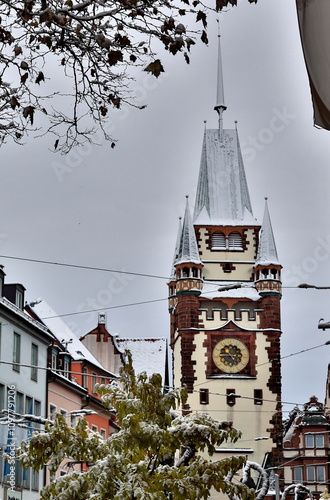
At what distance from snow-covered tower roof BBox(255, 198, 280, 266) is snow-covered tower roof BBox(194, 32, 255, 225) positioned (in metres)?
1.55

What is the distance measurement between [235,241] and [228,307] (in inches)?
201

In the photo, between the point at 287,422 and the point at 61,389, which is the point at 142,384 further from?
the point at 287,422

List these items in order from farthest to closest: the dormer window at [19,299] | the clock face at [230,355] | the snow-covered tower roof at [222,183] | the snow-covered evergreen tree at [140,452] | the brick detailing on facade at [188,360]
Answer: the snow-covered tower roof at [222,183] < the clock face at [230,355] < the brick detailing on facade at [188,360] < the dormer window at [19,299] < the snow-covered evergreen tree at [140,452]

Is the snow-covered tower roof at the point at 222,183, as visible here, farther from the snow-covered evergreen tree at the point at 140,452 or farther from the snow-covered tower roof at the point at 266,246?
the snow-covered evergreen tree at the point at 140,452

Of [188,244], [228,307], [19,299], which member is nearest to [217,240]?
[188,244]

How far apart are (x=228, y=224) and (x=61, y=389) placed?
30.7 m

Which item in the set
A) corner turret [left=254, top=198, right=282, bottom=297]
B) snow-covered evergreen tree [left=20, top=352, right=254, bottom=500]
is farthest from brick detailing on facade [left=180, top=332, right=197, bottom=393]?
snow-covered evergreen tree [left=20, top=352, right=254, bottom=500]

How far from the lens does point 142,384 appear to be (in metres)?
19.5

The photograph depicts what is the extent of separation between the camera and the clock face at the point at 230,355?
228ft

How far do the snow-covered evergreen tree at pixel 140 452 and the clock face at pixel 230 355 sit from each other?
4958cm

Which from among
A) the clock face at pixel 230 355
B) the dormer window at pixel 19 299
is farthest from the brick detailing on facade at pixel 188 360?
the dormer window at pixel 19 299

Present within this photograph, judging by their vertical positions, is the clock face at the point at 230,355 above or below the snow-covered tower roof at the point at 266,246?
below

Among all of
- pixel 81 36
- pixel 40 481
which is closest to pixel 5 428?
pixel 40 481

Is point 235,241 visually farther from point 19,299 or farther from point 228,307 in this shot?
point 19,299
